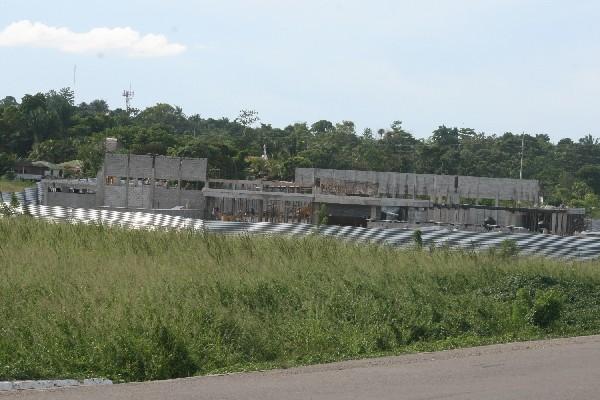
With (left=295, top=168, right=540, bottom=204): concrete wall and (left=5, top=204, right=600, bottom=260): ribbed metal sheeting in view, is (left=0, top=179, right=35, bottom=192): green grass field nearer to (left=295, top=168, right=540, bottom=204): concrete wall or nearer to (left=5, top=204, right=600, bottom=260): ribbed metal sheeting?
(left=295, top=168, right=540, bottom=204): concrete wall

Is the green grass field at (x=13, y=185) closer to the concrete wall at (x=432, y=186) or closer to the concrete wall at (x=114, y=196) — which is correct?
the concrete wall at (x=114, y=196)

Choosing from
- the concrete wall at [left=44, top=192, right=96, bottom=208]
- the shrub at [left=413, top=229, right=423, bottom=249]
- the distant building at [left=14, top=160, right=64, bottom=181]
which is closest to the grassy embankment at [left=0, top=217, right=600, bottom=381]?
the shrub at [left=413, top=229, right=423, bottom=249]

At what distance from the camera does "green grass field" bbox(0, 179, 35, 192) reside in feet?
238

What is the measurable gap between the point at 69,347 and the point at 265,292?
5.10 m

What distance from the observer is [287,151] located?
105 m

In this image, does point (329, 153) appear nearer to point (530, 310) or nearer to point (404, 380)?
point (530, 310)

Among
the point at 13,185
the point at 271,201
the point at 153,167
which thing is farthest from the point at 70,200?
the point at 13,185

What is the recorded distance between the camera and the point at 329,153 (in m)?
A: 101

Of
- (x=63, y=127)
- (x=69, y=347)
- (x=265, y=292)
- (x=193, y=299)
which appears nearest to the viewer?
(x=69, y=347)

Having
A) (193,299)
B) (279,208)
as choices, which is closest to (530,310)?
(193,299)

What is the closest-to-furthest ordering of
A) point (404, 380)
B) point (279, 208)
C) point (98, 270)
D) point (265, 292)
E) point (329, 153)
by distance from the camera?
point (404, 380) < point (265, 292) < point (98, 270) < point (279, 208) < point (329, 153)

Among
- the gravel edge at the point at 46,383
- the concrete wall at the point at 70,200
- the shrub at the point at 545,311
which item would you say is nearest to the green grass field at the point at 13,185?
the concrete wall at the point at 70,200

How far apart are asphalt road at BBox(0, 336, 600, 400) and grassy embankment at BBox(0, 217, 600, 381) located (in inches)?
36.9

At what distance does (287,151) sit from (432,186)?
42477 mm
